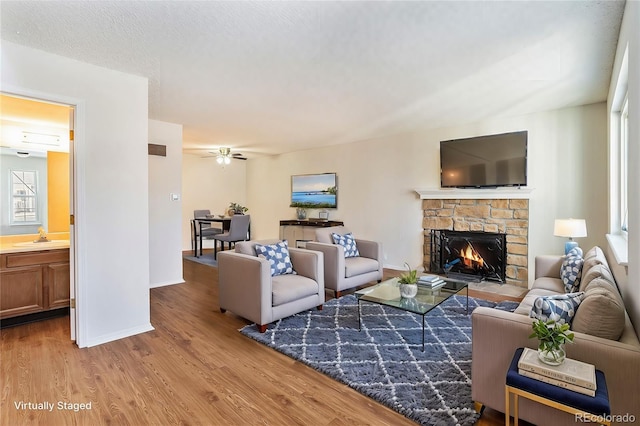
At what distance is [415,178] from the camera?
5.54 metres

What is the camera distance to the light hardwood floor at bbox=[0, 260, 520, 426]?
6.14 ft

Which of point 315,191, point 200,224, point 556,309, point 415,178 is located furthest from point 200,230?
point 556,309

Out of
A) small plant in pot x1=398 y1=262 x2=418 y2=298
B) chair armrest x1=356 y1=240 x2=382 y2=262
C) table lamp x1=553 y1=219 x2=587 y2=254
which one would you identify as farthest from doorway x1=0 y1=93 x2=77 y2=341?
table lamp x1=553 y1=219 x2=587 y2=254

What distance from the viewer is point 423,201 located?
545 cm

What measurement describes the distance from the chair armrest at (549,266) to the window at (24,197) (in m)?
5.90

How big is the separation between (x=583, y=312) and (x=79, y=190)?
3628 mm

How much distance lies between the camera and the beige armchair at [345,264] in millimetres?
4012

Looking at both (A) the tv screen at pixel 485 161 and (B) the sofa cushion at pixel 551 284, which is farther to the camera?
(A) the tv screen at pixel 485 161

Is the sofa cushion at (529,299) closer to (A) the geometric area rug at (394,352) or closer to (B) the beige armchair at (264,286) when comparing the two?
(A) the geometric area rug at (394,352)

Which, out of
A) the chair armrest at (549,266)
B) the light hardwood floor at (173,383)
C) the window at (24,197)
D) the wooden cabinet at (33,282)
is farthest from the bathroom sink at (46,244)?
the chair armrest at (549,266)

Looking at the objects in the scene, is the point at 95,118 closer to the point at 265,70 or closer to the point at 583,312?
the point at 265,70

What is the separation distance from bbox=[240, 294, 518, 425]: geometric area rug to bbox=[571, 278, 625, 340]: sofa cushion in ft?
2.55

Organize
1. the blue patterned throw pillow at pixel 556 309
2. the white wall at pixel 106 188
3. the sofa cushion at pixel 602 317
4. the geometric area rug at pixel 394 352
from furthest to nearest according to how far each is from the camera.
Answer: the white wall at pixel 106 188, the geometric area rug at pixel 394 352, the blue patterned throw pillow at pixel 556 309, the sofa cushion at pixel 602 317

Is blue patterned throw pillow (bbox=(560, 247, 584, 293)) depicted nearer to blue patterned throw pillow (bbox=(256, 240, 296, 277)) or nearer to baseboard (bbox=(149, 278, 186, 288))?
blue patterned throw pillow (bbox=(256, 240, 296, 277))
